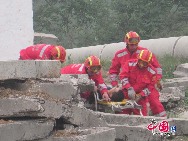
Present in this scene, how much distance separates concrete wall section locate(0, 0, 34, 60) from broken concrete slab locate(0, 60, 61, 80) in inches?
172

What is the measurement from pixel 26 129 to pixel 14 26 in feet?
17.4

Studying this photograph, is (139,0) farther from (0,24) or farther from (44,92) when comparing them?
(44,92)

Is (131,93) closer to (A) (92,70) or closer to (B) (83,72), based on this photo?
(A) (92,70)

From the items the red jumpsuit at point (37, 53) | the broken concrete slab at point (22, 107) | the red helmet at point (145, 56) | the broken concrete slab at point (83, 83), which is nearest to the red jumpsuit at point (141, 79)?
the red helmet at point (145, 56)

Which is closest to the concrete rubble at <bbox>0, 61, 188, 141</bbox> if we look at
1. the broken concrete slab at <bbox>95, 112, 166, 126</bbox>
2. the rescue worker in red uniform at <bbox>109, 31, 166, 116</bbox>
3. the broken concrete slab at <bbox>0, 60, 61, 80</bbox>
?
the broken concrete slab at <bbox>0, 60, 61, 80</bbox>

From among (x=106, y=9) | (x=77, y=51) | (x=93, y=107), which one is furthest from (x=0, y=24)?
(x=106, y=9)

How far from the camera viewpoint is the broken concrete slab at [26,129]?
14.9ft

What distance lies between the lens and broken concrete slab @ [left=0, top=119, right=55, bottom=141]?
4535mm

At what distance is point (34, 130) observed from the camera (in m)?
4.80

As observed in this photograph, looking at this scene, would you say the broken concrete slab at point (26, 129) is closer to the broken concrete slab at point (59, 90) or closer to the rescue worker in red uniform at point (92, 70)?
the broken concrete slab at point (59, 90)

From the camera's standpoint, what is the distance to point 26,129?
4.71m

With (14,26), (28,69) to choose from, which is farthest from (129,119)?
(14,26)

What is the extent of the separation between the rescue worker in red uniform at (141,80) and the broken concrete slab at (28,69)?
2.80 metres

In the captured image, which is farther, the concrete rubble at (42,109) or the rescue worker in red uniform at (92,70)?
the rescue worker in red uniform at (92,70)
